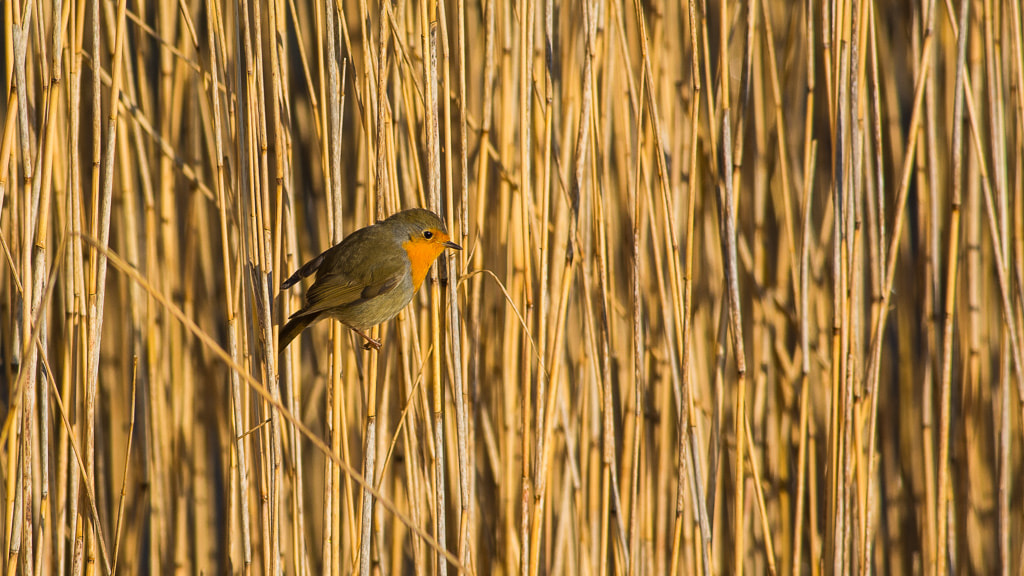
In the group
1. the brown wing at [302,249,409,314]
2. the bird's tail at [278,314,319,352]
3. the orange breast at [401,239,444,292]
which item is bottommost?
the bird's tail at [278,314,319,352]

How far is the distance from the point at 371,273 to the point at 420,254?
9 cm

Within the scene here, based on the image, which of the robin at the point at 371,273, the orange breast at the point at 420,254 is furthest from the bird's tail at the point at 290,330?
the orange breast at the point at 420,254

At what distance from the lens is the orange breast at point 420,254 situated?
4.33 ft

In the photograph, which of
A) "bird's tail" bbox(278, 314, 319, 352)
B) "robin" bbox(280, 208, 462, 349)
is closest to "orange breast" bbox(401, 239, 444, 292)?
"robin" bbox(280, 208, 462, 349)

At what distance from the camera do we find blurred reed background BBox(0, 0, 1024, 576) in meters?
1.17

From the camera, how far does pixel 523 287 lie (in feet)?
4.50

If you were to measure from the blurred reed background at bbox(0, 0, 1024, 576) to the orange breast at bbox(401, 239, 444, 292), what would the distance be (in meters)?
0.05

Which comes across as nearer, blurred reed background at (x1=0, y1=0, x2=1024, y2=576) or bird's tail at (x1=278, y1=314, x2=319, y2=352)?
blurred reed background at (x1=0, y1=0, x2=1024, y2=576)

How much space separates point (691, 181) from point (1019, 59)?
2.19ft

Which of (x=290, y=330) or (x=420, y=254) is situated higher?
(x=420, y=254)

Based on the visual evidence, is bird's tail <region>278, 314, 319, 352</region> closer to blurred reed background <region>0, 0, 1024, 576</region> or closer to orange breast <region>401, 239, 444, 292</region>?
blurred reed background <region>0, 0, 1024, 576</region>

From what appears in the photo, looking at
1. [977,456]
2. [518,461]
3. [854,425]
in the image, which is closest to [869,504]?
[854,425]

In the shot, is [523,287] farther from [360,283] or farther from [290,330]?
[290,330]

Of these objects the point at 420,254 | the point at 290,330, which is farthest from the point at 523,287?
the point at 290,330
